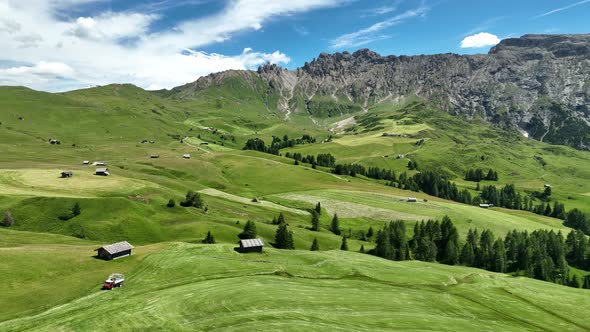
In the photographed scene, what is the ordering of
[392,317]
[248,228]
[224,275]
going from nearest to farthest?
[392,317], [224,275], [248,228]

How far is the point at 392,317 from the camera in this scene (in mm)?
63438

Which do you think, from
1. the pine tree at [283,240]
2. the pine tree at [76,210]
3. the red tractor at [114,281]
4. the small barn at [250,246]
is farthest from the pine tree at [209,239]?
the pine tree at [76,210]

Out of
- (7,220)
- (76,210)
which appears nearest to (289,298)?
(76,210)

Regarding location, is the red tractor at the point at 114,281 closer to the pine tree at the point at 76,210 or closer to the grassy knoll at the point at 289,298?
the grassy knoll at the point at 289,298

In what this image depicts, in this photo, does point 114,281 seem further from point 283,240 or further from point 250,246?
point 283,240

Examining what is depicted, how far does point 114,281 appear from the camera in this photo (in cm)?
6562

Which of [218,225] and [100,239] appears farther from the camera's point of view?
[218,225]

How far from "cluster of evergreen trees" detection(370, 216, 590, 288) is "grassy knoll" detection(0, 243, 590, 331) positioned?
38.7 meters

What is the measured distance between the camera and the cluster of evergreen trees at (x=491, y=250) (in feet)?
471

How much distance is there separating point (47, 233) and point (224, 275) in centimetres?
6322

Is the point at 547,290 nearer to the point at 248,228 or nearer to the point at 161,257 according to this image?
the point at 248,228

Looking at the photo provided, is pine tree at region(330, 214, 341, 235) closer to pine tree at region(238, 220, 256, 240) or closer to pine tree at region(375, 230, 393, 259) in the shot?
pine tree at region(375, 230, 393, 259)

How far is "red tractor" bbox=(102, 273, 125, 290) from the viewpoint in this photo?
65000 millimetres

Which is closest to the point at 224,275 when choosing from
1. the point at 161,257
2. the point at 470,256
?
the point at 161,257
